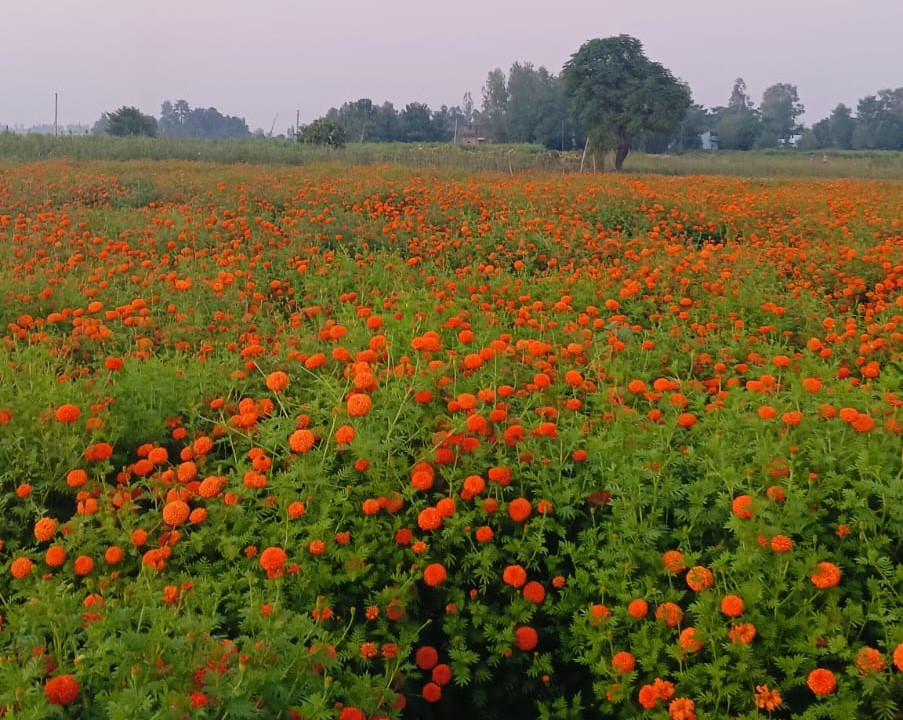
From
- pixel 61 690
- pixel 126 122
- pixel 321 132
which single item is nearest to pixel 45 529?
pixel 61 690

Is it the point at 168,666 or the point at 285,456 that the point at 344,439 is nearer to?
the point at 285,456

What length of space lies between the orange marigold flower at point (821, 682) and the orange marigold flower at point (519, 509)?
0.90m

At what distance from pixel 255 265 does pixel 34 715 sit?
16.0 feet

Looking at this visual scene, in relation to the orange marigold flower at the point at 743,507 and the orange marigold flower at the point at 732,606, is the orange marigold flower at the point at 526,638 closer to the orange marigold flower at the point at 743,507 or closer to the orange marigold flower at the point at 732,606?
the orange marigold flower at the point at 732,606

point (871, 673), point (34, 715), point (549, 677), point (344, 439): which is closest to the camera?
point (34, 715)

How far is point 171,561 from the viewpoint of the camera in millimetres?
2197

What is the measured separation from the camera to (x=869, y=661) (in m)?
1.75

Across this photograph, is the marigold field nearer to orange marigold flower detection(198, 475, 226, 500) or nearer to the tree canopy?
orange marigold flower detection(198, 475, 226, 500)

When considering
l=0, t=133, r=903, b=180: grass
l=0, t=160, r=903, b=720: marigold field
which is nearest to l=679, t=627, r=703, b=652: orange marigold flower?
l=0, t=160, r=903, b=720: marigold field

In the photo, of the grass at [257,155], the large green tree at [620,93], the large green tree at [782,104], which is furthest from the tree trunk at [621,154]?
the large green tree at [782,104]

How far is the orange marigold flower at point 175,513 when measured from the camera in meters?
2.12

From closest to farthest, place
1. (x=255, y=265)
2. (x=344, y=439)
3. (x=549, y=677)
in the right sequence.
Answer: (x=549, y=677) → (x=344, y=439) → (x=255, y=265)

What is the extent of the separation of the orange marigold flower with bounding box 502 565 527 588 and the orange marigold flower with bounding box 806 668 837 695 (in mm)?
Answer: 790

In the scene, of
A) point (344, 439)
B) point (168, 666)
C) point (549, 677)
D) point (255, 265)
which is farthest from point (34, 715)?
point (255, 265)
